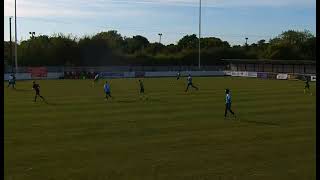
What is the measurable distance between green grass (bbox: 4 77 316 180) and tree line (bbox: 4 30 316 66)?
76585mm

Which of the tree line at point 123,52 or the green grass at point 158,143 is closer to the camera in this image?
the green grass at point 158,143

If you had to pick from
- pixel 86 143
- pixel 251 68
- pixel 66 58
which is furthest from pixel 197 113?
pixel 66 58

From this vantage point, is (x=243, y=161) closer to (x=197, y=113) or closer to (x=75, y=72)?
(x=197, y=113)

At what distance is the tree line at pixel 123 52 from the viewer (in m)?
106

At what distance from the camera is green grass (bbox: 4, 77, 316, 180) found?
13.0 meters

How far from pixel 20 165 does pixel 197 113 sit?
15.8 meters

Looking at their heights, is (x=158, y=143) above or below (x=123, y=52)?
below

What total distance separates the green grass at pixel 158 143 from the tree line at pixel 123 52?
76.6 meters

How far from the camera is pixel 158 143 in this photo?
58.6 feet

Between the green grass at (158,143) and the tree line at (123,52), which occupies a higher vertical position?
the tree line at (123,52)

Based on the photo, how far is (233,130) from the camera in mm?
21422

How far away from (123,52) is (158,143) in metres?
102

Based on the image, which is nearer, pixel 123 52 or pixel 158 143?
pixel 158 143

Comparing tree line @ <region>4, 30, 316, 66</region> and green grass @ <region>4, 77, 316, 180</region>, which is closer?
green grass @ <region>4, 77, 316, 180</region>
